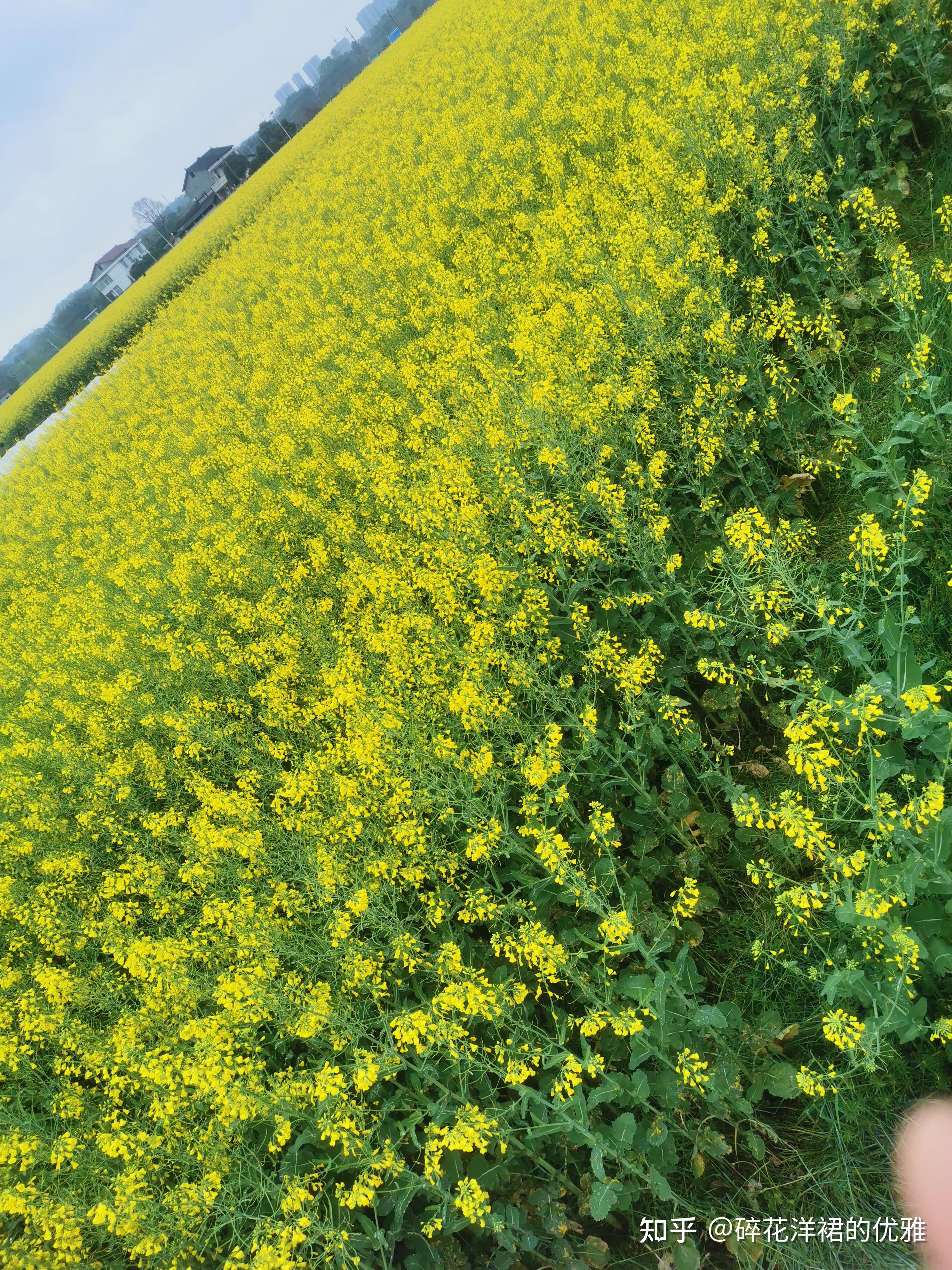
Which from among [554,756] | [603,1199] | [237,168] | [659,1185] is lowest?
[659,1185]

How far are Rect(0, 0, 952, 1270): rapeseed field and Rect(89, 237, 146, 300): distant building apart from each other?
73218 millimetres

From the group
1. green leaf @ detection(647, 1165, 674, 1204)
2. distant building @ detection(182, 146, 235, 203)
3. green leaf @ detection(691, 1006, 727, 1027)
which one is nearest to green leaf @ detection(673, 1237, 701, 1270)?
green leaf @ detection(647, 1165, 674, 1204)

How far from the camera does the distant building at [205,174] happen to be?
6019cm

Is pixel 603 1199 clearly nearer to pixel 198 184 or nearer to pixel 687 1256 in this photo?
pixel 687 1256

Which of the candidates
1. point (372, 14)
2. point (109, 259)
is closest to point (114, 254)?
point (109, 259)

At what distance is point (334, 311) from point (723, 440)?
22.1ft

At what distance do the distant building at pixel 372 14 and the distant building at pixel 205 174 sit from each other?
93.4 feet

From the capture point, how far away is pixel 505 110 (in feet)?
29.5

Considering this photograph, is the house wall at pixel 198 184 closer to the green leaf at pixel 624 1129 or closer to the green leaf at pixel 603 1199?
the green leaf at pixel 624 1129

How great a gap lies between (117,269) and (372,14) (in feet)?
192

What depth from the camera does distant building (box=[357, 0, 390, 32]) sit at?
8075cm

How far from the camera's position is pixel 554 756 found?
3076 millimetres

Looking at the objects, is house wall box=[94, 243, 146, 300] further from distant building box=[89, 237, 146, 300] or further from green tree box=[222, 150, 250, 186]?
green tree box=[222, 150, 250, 186]

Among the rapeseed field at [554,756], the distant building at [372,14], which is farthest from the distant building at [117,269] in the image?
the rapeseed field at [554,756]
